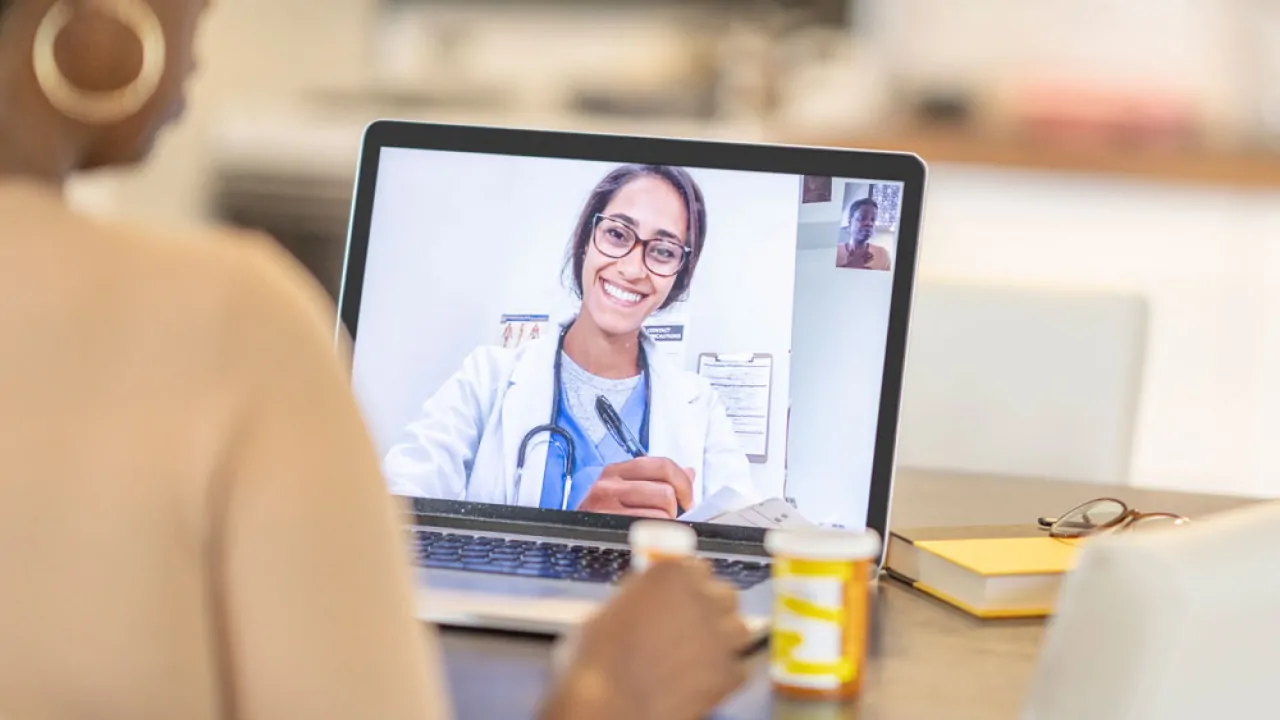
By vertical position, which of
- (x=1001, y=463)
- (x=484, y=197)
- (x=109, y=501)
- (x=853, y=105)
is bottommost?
(x=1001, y=463)

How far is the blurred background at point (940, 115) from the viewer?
3.32 meters

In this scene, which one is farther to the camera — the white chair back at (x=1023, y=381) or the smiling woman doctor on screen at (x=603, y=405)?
the white chair back at (x=1023, y=381)

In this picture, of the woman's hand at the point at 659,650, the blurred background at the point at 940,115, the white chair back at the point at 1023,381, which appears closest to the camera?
the woman's hand at the point at 659,650

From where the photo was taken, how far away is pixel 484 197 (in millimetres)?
1247

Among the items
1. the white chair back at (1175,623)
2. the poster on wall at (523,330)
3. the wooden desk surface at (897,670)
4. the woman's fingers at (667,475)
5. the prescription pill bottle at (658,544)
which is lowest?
the wooden desk surface at (897,670)

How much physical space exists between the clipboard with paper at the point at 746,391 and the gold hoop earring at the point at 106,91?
1.87 feet

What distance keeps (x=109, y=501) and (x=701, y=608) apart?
30cm

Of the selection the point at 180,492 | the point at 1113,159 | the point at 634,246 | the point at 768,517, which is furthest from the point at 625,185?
the point at 1113,159

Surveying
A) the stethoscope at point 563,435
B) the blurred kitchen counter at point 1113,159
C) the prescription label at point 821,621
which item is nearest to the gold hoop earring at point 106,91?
the prescription label at point 821,621

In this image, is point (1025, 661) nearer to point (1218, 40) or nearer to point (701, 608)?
point (701, 608)

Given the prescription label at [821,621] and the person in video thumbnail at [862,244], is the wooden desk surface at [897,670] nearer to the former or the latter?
the prescription label at [821,621]

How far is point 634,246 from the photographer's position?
1208 mm

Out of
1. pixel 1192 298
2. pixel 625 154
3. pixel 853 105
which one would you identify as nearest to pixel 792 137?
pixel 853 105

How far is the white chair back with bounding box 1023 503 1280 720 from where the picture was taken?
617 mm
